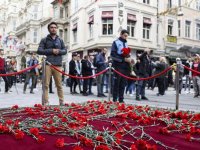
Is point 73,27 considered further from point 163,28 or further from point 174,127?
point 174,127

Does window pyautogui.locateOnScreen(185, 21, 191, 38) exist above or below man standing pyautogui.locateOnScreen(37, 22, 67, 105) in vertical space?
above

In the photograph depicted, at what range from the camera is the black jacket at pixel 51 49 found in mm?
8141

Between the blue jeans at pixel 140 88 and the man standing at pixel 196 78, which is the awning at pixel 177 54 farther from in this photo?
the blue jeans at pixel 140 88

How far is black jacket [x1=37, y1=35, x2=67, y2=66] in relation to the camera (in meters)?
8.14

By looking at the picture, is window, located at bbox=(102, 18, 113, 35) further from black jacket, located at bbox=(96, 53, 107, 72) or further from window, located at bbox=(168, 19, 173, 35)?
black jacket, located at bbox=(96, 53, 107, 72)

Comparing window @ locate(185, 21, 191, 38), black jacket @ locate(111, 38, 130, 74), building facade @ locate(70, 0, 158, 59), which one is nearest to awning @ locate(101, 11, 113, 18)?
building facade @ locate(70, 0, 158, 59)

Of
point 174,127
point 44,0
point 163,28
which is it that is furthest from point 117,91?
point 44,0

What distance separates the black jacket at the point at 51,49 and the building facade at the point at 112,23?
22.6 metres

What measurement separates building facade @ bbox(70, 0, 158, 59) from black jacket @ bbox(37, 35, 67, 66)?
2263 centimetres

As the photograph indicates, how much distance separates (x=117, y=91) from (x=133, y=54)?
24.2m

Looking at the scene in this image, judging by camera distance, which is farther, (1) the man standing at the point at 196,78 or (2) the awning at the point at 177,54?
(2) the awning at the point at 177,54

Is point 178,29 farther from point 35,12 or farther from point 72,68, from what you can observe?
point 72,68

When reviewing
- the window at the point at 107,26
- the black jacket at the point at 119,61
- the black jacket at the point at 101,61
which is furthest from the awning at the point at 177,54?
the black jacket at the point at 119,61

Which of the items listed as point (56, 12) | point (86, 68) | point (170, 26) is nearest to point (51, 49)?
point (86, 68)
